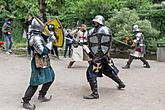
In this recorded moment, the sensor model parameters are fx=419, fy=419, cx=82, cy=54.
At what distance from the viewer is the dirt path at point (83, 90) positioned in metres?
8.03

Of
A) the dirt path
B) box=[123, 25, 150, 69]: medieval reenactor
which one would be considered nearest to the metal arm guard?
the dirt path

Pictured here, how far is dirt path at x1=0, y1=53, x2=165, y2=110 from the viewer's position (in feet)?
26.3

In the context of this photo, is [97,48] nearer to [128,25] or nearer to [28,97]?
[28,97]

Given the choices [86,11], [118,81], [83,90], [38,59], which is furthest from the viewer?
[86,11]

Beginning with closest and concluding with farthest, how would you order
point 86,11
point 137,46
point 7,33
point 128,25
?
1. point 137,46
2. point 7,33
3. point 128,25
4. point 86,11

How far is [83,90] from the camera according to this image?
9492 mm

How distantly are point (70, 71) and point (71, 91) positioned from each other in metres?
3.29

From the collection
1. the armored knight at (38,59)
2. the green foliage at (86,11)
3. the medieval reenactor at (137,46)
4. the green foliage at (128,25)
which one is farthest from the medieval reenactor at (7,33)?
the armored knight at (38,59)

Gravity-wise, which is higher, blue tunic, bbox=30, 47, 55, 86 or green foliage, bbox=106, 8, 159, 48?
green foliage, bbox=106, 8, 159, 48

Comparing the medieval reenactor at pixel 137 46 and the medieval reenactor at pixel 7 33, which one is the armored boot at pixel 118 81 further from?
the medieval reenactor at pixel 7 33

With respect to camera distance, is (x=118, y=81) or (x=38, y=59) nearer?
(x=38, y=59)

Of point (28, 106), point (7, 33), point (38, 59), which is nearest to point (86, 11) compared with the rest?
point (7, 33)

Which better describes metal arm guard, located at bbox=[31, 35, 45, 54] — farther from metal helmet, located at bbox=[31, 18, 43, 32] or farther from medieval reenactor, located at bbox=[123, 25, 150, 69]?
medieval reenactor, located at bbox=[123, 25, 150, 69]

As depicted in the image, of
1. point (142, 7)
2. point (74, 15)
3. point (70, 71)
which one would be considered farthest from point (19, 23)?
point (70, 71)
